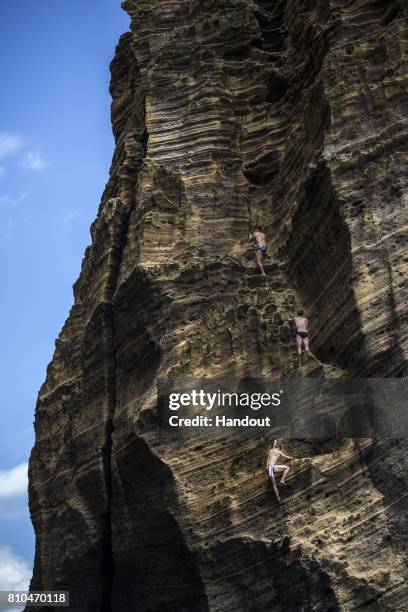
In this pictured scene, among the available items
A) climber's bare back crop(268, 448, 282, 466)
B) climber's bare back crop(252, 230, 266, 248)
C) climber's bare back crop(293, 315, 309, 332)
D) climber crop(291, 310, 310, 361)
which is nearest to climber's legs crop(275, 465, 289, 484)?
climber's bare back crop(268, 448, 282, 466)

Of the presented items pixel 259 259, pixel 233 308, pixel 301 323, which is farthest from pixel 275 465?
pixel 259 259

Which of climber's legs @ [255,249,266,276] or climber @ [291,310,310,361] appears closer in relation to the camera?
climber @ [291,310,310,361]

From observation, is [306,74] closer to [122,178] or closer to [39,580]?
[122,178]

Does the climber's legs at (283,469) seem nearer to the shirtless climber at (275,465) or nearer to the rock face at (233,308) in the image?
the shirtless climber at (275,465)

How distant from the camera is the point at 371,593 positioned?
48.3 feet

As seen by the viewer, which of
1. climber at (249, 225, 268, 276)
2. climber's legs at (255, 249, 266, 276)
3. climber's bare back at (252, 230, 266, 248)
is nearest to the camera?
climber's legs at (255, 249, 266, 276)

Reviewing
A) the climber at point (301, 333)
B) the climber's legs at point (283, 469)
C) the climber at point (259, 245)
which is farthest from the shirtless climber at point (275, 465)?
the climber at point (259, 245)

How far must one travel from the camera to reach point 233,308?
60.7 ft

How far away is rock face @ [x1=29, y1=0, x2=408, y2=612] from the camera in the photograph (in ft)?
→ 52.3

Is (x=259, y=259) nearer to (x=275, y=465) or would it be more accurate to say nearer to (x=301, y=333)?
(x=301, y=333)

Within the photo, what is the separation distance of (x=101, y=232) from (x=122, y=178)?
153 cm

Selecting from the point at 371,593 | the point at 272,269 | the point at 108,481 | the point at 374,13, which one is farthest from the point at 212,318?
the point at 374,13

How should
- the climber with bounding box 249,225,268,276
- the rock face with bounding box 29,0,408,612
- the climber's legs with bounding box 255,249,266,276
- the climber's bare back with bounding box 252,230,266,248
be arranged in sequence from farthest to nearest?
the climber's bare back with bounding box 252,230,266,248
the climber with bounding box 249,225,268,276
the climber's legs with bounding box 255,249,266,276
the rock face with bounding box 29,0,408,612

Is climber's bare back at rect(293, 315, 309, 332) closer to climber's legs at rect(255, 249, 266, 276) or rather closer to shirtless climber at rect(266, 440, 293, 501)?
climber's legs at rect(255, 249, 266, 276)
